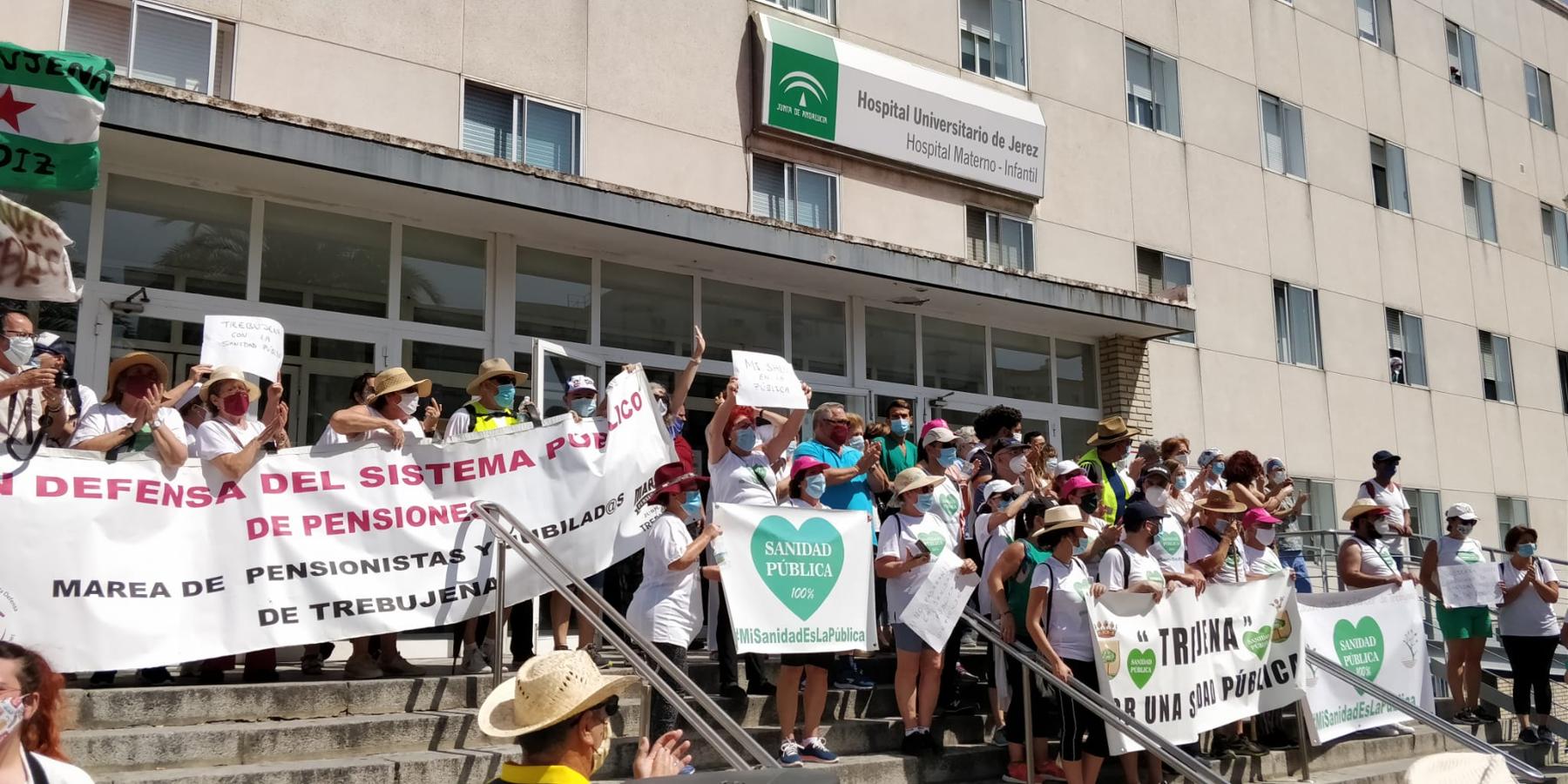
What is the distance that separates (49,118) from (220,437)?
187 cm

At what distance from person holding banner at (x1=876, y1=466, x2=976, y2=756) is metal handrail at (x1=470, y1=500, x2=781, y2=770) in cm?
123

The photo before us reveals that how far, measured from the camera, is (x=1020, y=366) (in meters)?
16.7

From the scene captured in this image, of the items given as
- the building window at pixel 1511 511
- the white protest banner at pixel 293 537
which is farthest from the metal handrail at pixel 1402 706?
the building window at pixel 1511 511

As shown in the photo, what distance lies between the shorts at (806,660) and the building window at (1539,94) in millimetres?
26251

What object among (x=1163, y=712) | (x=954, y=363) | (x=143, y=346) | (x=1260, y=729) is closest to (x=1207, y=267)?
(x=954, y=363)

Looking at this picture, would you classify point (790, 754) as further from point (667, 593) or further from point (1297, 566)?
point (1297, 566)

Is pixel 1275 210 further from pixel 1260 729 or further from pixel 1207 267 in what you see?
pixel 1260 729

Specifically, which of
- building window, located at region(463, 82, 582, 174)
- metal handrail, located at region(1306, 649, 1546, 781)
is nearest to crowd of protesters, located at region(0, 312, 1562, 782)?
metal handrail, located at region(1306, 649, 1546, 781)

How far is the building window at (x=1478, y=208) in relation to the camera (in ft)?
81.1

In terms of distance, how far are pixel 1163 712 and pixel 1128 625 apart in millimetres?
672

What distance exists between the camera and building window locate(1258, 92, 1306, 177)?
2075cm

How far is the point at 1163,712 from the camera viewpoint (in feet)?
27.5

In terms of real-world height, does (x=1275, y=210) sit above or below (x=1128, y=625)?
above

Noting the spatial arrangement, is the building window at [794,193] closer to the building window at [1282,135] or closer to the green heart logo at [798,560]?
the green heart logo at [798,560]
